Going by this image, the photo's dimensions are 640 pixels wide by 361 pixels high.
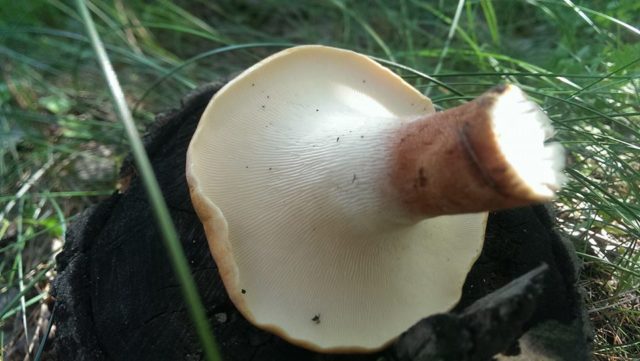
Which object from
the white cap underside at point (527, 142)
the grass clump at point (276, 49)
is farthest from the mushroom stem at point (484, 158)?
the grass clump at point (276, 49)

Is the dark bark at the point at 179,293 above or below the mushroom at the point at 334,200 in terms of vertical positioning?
below

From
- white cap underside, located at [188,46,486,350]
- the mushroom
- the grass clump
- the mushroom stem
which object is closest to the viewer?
the mushroom stem

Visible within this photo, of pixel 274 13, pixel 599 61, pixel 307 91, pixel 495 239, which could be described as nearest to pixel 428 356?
pixel 495 239

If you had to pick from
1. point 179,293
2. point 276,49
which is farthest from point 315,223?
point 276,49

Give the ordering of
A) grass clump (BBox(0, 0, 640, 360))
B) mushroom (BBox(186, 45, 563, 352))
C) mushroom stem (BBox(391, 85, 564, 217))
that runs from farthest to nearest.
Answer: grass clump (BBox(0, 0, 640, 360)) < mushroom (BBox(186, 45, 563, 352)) < mushroom stem (BBox(391, 85, 564, 217))

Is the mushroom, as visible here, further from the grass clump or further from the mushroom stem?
the grass clump

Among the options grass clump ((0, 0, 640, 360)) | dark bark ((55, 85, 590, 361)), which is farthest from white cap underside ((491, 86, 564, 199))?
grass clump ((0, 0, 640, 360))

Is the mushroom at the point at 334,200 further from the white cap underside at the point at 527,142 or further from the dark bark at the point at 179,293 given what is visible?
the dark bark at the point at 179,293
